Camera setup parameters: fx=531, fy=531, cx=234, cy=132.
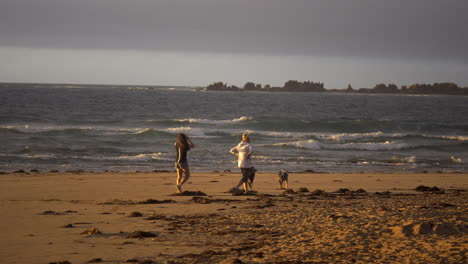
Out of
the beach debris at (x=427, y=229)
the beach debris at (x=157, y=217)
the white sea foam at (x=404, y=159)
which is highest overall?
the beach debris at (x=427, y=229)

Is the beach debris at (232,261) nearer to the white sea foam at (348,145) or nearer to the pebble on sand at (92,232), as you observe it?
the pebble on sand at (92,232)

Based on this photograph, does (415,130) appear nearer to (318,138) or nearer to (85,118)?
(318,138)

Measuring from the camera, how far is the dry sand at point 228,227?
7.20 metres

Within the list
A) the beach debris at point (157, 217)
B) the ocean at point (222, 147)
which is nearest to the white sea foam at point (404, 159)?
the ocean at point (222, 147)

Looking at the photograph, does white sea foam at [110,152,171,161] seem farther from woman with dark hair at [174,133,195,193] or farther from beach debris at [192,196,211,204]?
beach debris at [192,196,211,204]

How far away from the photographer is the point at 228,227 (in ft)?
29.3

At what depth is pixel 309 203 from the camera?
11195 mm

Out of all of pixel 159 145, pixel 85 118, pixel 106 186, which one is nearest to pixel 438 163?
pixel 159 145

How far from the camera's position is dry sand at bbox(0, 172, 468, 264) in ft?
23.6

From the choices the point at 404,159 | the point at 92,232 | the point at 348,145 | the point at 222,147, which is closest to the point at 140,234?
the point at 92,232

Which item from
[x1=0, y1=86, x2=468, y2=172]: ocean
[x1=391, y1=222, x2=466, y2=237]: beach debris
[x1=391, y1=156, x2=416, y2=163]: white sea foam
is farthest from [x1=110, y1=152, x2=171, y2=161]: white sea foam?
[x1=391, y1=222, x2=466, y2=237]: beach debris

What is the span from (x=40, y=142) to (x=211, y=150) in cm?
918

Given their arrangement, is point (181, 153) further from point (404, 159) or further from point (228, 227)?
point (404, 159)

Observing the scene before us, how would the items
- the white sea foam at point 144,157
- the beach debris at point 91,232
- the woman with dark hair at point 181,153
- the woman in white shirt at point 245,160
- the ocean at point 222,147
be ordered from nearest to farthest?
the beach debris at point 91,232, the woman with dark hair at point 181,153, the woman in white shirt at point 245,160, the ocean at point 222,147, the white sea foam at point 144,157
